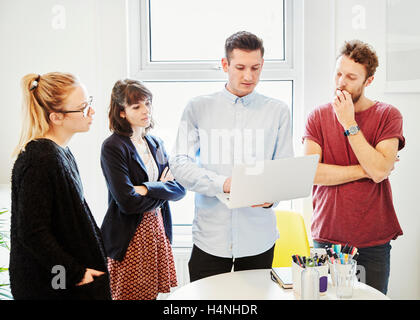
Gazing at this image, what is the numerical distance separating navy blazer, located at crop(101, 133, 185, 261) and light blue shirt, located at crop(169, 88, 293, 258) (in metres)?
0.25

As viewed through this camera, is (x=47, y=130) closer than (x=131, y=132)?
Yes

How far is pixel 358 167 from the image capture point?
1613 millimetres

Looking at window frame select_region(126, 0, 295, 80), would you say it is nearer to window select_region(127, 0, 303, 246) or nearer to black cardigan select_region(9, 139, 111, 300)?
window select_region(127, 0, 303, 246)

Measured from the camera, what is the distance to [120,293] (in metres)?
1.78

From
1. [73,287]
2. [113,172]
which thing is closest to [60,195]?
[73,287]

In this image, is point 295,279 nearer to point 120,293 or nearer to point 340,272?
point 340,272

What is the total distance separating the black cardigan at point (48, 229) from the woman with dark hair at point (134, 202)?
19.2 inches

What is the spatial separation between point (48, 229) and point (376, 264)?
4.28 ft

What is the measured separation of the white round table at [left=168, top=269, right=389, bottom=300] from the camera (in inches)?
50.5

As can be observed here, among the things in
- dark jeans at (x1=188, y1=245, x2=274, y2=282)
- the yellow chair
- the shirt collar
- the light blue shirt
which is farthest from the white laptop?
the yellow chair

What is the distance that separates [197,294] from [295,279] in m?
0.34

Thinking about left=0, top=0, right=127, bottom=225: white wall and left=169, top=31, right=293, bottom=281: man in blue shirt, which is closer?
left=169, top=31, right=293, bottom=281: man in blue shirt

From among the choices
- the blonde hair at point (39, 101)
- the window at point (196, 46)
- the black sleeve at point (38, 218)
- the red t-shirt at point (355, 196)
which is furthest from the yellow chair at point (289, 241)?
the blonde hair at point (39, 101)

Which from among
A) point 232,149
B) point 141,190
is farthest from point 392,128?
point 141,190
